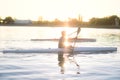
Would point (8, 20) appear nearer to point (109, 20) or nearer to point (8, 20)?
point (8, 20)

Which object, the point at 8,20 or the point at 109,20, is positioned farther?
the point at 8,20

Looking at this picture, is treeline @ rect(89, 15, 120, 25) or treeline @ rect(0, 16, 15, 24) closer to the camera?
treeline @ rect(89, 15, 120, 25)

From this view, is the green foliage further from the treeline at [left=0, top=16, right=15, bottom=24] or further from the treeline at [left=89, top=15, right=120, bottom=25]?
the treeline at [left=89, top=15, right=120, bottom=25]

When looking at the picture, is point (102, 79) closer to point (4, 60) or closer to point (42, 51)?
point (4, 60)

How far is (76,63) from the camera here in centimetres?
2536

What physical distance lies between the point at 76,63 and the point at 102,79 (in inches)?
285

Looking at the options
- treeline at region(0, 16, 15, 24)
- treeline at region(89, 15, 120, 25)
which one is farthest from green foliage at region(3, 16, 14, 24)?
treeline at region(89, 15, 120, 25)

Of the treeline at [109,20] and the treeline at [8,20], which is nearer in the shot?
the treeline at [109,20]

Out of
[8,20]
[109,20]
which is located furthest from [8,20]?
[109,20]

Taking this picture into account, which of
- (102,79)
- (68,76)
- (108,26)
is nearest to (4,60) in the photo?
(68,76)

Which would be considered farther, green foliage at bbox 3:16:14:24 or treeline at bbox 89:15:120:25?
green foliage at bbox 3:16:14:24

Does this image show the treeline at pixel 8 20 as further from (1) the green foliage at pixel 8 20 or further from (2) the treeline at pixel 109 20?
(2) the treeline at pixel 109 20

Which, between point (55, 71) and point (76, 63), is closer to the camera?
point (55, 71)

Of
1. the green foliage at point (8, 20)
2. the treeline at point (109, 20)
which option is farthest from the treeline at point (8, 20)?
the treeline at point (109, 20)
